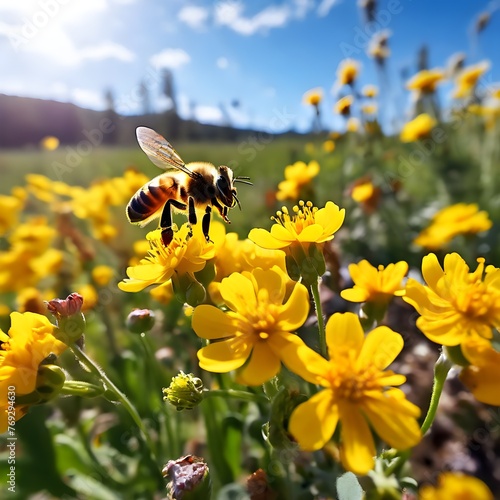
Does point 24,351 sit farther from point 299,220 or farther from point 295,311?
point 299,220

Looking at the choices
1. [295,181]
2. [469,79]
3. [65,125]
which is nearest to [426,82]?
[469,79]

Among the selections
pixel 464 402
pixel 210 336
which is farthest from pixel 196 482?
pixel 464 402

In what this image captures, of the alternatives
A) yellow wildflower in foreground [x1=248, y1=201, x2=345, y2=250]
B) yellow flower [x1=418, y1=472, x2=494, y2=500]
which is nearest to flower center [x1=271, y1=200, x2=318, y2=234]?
yellow wildflower in foreground [x1=248, y1=201, x2=345, y2=250]

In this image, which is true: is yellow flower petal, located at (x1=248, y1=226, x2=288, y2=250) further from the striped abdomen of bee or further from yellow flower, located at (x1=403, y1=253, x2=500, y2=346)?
the striped abdomen of bee

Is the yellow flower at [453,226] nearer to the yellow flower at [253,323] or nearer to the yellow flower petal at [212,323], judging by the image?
the yellow flower at [253,323]

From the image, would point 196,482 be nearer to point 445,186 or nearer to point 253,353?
point 253,353

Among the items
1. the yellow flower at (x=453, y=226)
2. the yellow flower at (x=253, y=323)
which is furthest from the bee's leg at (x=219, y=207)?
the yellow flower at (x=453, y=226)

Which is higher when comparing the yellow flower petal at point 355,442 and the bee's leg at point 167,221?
the bee's leg at point 167,221
